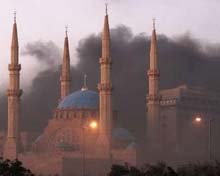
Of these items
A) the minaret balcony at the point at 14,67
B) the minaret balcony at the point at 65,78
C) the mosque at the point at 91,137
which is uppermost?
the minaret balcony at the point at 14,67

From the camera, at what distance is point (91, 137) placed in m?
90.2

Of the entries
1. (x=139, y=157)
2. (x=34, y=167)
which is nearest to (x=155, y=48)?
(x=139, y=157)

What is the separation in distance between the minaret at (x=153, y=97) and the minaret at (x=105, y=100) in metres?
6.37

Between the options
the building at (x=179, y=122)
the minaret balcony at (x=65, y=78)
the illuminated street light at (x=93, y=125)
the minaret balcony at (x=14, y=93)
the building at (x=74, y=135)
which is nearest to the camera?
the building at (x=74, y=135)

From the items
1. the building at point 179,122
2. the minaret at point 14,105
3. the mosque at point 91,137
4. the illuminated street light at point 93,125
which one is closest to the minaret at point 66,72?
the mosque at point 91,137

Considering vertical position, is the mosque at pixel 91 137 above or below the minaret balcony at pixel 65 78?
below

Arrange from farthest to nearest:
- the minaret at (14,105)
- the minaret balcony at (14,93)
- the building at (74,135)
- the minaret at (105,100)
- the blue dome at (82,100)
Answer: the blue dome at (82,100) < the minaret at (14,105) < the minaret balcony at (14,93) < the minaret at (105,100) < the building at (74,135)

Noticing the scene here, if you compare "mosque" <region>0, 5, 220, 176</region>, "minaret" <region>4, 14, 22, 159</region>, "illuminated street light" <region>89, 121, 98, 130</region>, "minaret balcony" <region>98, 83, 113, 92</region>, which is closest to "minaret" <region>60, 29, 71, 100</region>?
"mosque" <region>0, 5, 220, 176</region>

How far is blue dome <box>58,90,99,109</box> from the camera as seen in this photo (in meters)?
94.1

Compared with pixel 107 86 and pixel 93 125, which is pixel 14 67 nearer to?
pixel 93 125

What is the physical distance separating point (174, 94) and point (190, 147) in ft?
56.8

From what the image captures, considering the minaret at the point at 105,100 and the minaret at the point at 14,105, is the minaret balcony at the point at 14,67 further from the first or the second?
the minaret at the point at 105,100

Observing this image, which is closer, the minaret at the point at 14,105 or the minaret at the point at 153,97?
the minaret at the point at 14,105

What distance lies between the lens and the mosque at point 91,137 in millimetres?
83438
